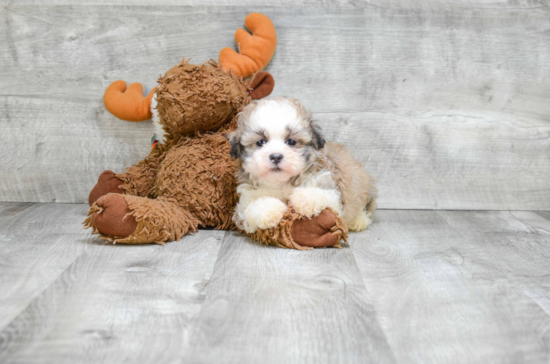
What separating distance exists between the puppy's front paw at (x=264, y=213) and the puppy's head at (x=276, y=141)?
0.26ft

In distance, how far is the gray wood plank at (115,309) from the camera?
98 cm

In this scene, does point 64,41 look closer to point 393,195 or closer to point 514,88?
point 393,195

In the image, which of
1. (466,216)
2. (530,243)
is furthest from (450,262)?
(466,216)

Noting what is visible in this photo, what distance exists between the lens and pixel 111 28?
2.13 meters

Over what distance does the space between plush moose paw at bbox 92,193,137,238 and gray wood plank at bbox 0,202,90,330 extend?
0.11 metres

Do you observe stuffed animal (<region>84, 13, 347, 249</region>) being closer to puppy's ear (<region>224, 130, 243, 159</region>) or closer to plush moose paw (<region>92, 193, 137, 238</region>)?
plush moose paw (<region>92, 193, 137, 238</region>)

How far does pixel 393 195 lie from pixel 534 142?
2.36ft

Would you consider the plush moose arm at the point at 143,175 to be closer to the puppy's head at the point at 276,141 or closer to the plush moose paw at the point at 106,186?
the plush moose paw at the point at 106,186

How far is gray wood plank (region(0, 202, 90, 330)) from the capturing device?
1.25m

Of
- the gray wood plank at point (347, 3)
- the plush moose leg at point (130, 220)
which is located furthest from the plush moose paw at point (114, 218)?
the gray wood plank at point (347, 3)

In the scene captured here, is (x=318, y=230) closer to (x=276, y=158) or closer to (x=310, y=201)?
(x=310, y=201)

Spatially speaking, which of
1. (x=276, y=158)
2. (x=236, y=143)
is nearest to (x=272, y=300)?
(x=276, y=158)

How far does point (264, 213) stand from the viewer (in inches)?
62.9

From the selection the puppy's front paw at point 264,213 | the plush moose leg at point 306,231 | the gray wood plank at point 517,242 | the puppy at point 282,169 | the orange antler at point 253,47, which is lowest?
the gray wood plank at point 517,242
